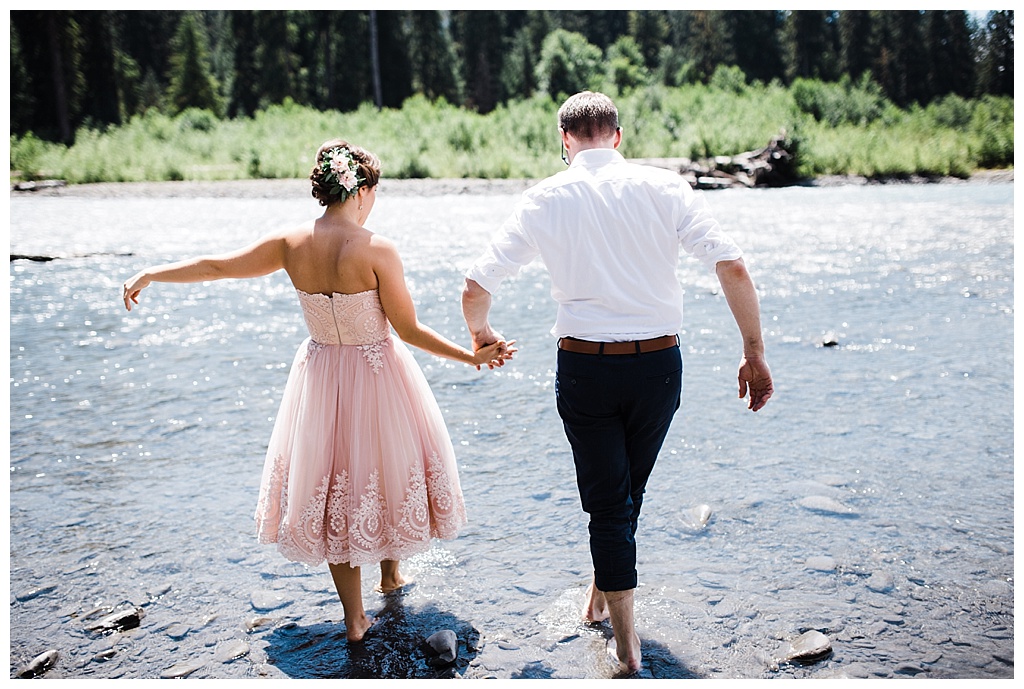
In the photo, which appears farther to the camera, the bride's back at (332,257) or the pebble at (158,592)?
the pebble at (158,592)

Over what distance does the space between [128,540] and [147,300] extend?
283 inches

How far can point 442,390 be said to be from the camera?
279 inches

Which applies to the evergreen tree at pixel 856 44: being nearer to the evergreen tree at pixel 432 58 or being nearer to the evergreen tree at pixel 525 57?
the evergreen tree at pixel 525 57

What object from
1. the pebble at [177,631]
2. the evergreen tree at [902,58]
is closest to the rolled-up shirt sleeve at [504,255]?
the pebble at [177,631]

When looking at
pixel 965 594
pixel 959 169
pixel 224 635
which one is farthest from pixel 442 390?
pixel 959 169

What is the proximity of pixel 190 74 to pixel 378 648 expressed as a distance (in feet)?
163

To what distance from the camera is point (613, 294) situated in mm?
2973

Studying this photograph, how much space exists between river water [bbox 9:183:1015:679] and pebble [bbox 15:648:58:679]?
0.04 meters

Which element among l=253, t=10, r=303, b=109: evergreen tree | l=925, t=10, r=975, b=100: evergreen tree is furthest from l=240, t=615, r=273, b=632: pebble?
l=253, t=10, r=303, b=109: evergreen tree

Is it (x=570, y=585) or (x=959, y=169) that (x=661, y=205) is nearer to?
(x=570, y=585)

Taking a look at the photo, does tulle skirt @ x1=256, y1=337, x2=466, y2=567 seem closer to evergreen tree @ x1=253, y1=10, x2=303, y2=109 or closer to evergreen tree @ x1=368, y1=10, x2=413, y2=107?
evergreen tree @ x1=368, y1=10, x2=413, y2=107

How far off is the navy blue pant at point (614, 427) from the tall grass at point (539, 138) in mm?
20980

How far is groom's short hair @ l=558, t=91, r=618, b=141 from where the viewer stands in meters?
3.03

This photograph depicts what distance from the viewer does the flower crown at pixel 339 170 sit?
10.5 ft
